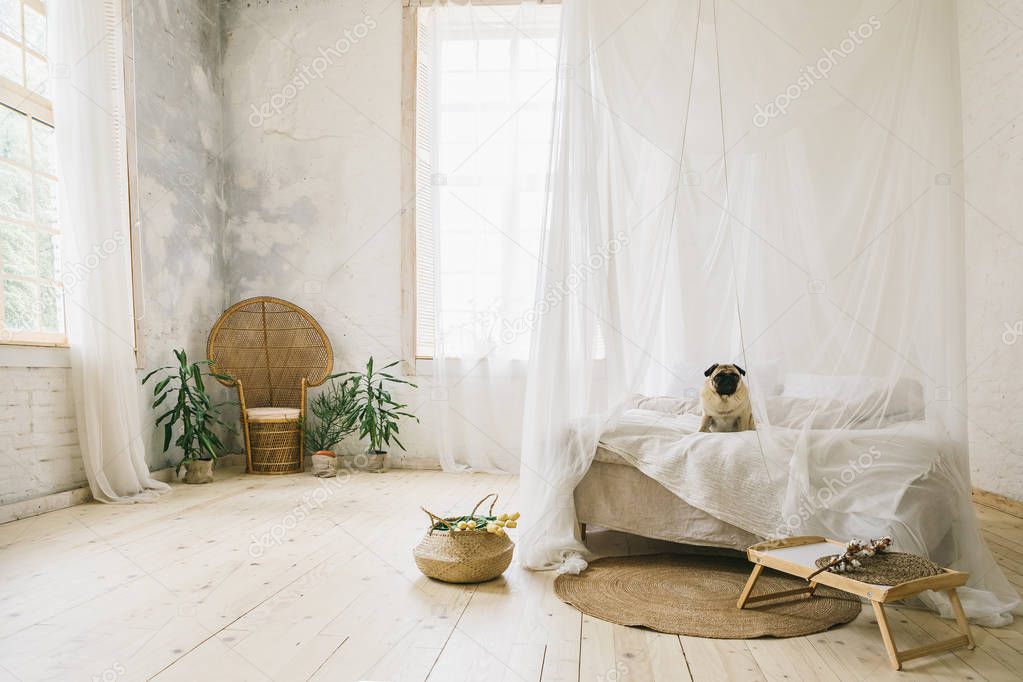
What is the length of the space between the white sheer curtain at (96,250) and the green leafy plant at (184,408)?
326 millimetres

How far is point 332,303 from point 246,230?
88 cm

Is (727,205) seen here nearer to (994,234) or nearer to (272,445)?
(994,234)

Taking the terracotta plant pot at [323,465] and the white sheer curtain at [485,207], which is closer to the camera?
the terracotta plant pot at [323,465]

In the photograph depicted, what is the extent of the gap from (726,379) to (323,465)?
9.99 ft

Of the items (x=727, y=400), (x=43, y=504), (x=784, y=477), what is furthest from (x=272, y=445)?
(x=784, y=477)

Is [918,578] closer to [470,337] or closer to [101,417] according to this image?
[470,337]

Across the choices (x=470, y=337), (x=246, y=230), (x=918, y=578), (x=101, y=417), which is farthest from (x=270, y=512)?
(x=918, y=578)

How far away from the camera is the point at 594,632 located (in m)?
2.12

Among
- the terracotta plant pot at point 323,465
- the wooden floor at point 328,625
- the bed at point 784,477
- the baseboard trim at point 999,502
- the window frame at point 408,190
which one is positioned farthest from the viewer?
the window frame at point 408,190

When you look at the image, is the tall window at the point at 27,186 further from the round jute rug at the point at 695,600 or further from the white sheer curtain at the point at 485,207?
the round jute rug at the point at 695,600

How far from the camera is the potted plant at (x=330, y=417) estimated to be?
518 centimetres

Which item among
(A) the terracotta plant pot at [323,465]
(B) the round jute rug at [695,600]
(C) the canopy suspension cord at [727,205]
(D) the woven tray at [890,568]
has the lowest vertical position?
(A) the terracotta plant pot at [323,465]

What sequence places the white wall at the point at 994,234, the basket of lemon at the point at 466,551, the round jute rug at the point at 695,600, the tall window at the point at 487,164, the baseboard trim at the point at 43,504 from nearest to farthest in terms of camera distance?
the round jute rug at the point at 695,600 < the basket of lemon at the point at 466,551 < the baseboard trim at the point at 43,504 < the white wall at the point at 994,234 < the tall window at the point at 487,164

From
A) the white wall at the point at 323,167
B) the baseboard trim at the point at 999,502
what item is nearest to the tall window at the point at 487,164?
the white wall at the point at 323,167
